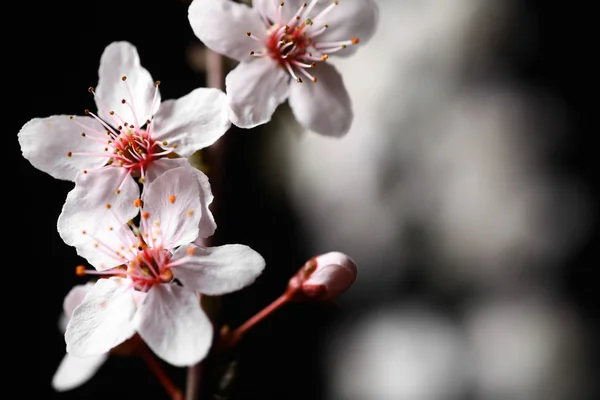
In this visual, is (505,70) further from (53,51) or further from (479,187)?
(53,51)

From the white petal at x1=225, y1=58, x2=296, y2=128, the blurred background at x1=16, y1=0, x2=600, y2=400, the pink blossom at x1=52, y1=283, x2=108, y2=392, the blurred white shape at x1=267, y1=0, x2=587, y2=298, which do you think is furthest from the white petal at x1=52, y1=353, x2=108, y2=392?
the blurred white shape at x1=267, y1=0, x2=587, y2=298

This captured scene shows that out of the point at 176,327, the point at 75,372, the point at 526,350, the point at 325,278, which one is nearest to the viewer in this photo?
the point at 176,327

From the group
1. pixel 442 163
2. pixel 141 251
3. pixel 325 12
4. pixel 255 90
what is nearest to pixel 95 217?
pixel 141 251

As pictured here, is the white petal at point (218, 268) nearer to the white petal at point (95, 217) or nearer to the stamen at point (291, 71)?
the white petal at point (95, 217)

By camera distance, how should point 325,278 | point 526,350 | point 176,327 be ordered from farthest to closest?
point 526,350 < point 325,278 < point 176,327

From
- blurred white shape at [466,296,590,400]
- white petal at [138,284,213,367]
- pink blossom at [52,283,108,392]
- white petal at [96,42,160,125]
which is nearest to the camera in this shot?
white petal at [138,284,213,367]

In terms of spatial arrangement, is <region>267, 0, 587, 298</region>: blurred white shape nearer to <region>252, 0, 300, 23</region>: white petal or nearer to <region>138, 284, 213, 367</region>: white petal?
<region>252, 0, 300, 23</region>: white petal

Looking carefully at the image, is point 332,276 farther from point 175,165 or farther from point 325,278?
point 175,165
